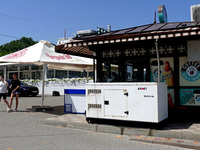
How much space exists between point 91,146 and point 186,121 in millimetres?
3786

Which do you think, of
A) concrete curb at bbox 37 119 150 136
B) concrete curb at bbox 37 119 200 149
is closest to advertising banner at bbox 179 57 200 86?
concrete curb at bbox 37 119 200 149

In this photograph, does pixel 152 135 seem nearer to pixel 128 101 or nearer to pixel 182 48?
pixel 128 101

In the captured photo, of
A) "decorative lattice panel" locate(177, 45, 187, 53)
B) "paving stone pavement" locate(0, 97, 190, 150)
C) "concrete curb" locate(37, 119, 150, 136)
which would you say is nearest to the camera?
"paving stone pavement" locate(0, 97, 190, 150)

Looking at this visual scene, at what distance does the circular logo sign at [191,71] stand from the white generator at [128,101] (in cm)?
167

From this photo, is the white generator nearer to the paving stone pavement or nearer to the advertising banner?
the paving stone pavement

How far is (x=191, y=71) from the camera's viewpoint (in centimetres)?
802

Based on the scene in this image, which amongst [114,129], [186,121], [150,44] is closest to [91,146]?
[114,129]

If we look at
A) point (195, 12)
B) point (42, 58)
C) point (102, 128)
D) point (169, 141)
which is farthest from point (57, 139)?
point (195, 12)

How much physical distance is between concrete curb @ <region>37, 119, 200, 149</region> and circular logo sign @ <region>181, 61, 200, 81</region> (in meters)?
2.65

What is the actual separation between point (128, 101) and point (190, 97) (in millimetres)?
2664

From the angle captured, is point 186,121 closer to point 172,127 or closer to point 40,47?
point 172,127

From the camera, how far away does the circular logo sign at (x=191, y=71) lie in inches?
313

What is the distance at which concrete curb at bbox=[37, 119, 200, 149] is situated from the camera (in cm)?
557

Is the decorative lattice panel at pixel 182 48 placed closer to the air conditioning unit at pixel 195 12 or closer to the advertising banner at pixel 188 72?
the advertising banner at pixel 188 72
